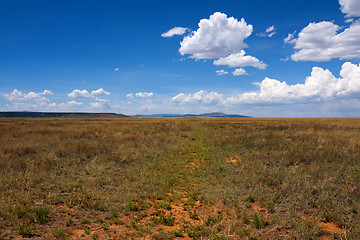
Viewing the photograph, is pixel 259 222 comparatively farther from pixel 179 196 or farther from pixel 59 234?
pixel 59 234

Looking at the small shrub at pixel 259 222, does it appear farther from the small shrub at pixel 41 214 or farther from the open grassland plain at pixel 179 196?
the small shrub at pixel 41 214

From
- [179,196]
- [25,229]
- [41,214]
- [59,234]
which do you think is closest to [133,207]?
[179,196]

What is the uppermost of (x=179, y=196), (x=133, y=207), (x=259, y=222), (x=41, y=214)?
(x=41, y=214)

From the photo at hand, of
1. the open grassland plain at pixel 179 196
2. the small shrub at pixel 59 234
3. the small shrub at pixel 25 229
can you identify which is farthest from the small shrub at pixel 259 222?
the small shrub at pixel 25 229

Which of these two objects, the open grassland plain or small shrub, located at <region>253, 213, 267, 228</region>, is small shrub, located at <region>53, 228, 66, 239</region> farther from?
small shrub, located at <region>253, 213, 267, 228</region>

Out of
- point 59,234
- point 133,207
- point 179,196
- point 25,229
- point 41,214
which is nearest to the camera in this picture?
point 25,229

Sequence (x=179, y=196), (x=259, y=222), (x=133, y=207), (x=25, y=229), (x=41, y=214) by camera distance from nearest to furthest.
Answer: (x=25, y=229), (x=259, y=222), (x=41, y=214), (x=133, y=207), (x=179, y=196)

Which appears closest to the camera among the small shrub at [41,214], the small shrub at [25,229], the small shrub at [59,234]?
the small shrub at [25,229]

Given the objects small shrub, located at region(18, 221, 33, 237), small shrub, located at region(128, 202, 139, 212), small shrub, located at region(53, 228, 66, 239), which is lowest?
small shrub, located at region(128, 202, 139, 212)

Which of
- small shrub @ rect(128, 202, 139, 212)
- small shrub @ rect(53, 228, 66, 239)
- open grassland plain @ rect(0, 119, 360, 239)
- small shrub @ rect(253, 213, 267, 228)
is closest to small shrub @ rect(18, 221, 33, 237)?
open grassland plain @ rect(0, 119, 360, 239)

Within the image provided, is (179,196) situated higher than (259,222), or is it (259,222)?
(259,222)

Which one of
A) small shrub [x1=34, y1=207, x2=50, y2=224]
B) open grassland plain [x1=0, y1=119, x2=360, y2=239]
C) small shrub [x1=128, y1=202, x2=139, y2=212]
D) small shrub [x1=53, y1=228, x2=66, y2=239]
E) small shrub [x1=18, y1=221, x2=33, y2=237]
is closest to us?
small shrub [x1=18, y1=221, x2=33, y2=237]

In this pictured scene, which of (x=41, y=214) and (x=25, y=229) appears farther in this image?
(x=41, y=214)

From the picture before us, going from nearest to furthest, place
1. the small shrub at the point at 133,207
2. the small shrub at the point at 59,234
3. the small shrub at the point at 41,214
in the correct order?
the small shrub at the point at 59,234 → the small shrub at the point at 41,214 → the small shrub at the point at 133,207
